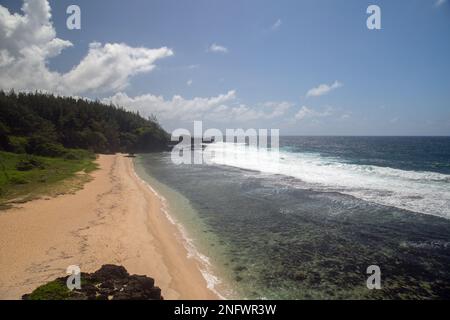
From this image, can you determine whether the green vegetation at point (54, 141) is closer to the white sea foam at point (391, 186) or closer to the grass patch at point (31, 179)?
the grass patch at point (31, 179)

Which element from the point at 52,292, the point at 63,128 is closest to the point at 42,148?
the point at 63,128

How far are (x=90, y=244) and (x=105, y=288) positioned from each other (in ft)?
14.2

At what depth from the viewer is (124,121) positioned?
86.8 m

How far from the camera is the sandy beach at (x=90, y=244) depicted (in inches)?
371

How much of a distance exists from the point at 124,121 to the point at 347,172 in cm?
7137

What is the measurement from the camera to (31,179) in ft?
78.9

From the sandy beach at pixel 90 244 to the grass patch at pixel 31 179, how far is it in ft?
6.07

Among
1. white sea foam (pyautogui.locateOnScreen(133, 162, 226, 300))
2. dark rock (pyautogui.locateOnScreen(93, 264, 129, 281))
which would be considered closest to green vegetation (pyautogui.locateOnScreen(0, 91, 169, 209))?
white sea foam (pyautogui.locateOnScreen(133, 162, 226, 300))

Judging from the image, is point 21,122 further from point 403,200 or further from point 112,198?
point 403,200

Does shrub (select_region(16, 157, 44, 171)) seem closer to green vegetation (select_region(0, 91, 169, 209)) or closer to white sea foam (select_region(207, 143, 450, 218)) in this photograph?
green vegetation (select_region(0, 91, 169, 209))

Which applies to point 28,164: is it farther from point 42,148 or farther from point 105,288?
point 105,288

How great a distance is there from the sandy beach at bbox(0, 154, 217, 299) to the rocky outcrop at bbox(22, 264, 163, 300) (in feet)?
2.21

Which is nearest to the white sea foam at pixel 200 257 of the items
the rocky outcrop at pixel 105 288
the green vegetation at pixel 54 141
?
the rocky outcrop at pixel 105 288

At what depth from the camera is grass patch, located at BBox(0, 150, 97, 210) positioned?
759 inches
